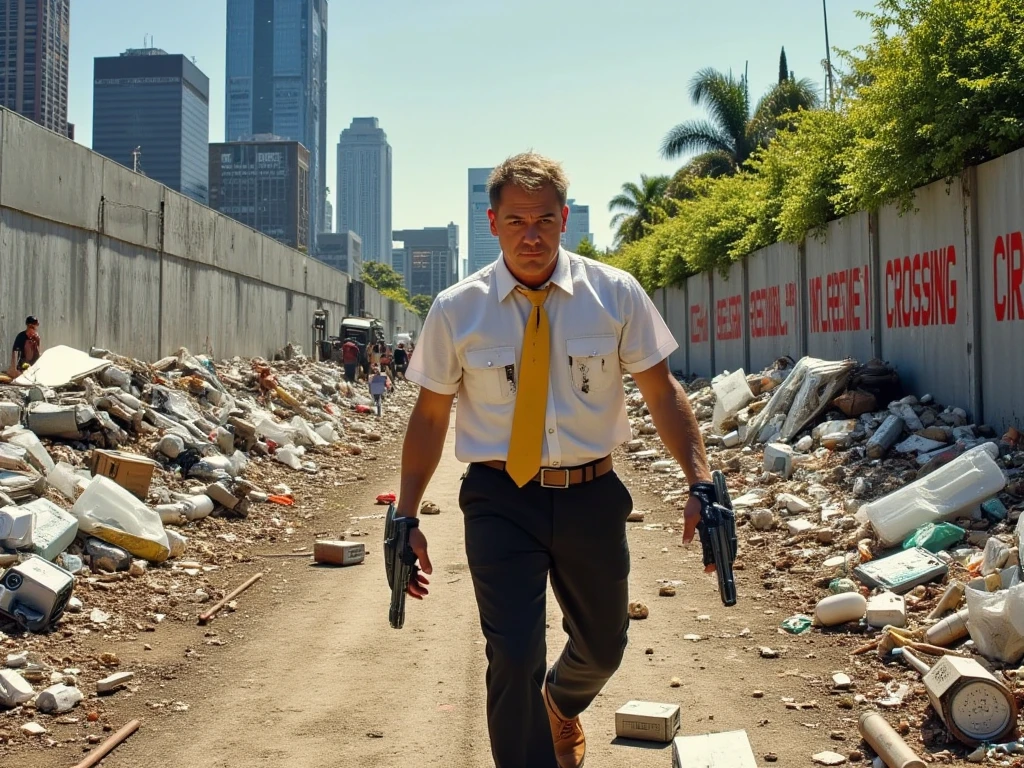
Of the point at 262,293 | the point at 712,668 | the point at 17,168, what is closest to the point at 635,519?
the point at 712,668

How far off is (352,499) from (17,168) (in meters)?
6.02

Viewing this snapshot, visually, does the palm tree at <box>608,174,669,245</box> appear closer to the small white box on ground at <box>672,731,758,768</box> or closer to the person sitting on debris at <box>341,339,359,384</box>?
the person sitting on debris at <box>341,339,359,384</box>

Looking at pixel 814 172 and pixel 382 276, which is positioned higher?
pixel 382 276

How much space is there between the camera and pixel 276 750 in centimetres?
444

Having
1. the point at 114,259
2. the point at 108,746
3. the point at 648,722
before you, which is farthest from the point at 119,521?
the point at 114,259

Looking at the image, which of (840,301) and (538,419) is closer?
(538,419)

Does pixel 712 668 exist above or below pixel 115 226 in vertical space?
below

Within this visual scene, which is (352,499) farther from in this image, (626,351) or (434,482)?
(626,351)

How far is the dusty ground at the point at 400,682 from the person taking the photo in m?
4.43

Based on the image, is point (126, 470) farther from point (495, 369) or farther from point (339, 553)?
point (495, 369)

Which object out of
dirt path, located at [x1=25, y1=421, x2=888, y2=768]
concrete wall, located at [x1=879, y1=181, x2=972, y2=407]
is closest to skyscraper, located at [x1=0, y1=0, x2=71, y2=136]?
concrete wall, located at [x1=879, y1=181, x2=972, y2=407]

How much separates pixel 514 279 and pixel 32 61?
189 m

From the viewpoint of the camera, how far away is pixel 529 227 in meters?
3.42

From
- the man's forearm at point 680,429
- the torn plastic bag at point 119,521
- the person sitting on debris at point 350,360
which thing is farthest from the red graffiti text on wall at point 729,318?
the man's forearm at point 680,429
